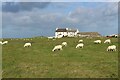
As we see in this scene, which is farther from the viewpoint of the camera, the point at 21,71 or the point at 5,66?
the point at 5,66

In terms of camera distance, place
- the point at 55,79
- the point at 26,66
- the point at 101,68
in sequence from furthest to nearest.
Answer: the point at 26,66 < the point at 101,68 < the point at 55,79

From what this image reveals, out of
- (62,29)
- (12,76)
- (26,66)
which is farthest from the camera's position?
(62,29)

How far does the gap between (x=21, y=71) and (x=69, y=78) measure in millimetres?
6267

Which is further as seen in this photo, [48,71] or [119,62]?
[119,62]

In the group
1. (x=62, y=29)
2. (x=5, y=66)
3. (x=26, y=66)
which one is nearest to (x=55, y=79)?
(x=26, y=66)

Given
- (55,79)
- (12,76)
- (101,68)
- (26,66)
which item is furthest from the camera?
(26,66)

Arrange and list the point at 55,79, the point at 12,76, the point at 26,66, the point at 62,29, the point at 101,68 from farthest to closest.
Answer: the point at 62,29, the point at 26,66, the point at 101,68, the point at 12,76, the point at 55,79

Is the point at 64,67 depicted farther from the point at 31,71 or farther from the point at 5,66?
the point at 5,66

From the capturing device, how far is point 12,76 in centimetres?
2548

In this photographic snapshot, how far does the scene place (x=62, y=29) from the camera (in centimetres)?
17612

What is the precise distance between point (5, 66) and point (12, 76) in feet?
17.3

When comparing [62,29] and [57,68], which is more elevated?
[62,29]

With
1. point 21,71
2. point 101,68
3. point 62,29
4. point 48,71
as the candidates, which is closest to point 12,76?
point 21,71

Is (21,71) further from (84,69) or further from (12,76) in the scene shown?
(84,69)
